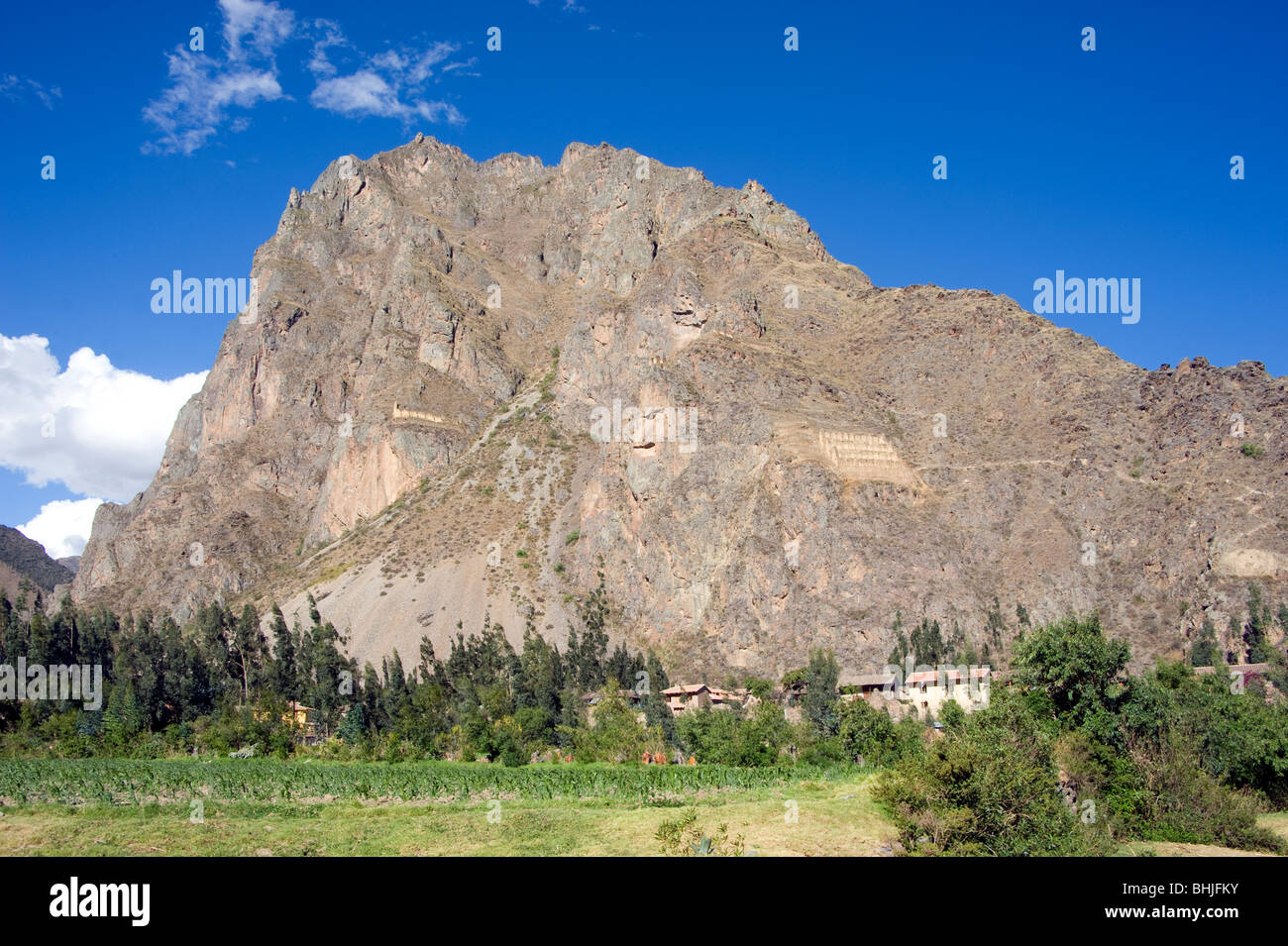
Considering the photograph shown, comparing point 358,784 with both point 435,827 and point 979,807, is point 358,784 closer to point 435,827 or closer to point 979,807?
point 435,827

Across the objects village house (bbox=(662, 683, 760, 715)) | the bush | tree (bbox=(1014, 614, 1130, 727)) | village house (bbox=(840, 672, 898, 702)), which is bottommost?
village house (bbox=(662, 683, 760, 715))

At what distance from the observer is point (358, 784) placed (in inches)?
2188

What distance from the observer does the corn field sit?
50406 mm

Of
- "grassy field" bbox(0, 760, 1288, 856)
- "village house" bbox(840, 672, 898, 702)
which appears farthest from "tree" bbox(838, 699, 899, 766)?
"village house" bbox(840, 672, 898, 702)

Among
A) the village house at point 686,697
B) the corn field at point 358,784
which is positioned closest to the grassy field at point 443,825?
the corn field at point 358,784

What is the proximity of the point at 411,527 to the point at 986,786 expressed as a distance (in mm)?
134732

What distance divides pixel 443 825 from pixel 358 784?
1963 centimetres

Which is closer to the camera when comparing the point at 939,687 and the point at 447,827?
the point at 447,827

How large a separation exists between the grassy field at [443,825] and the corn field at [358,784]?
1.31 m

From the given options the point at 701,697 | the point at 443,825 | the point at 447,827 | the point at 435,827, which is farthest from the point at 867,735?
the point at 435,827

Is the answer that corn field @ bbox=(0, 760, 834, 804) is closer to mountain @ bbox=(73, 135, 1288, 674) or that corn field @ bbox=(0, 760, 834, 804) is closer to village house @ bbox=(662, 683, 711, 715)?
village house @ bbox=(662, 683, 711, 715)

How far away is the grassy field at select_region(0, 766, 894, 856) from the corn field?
4.31ft
